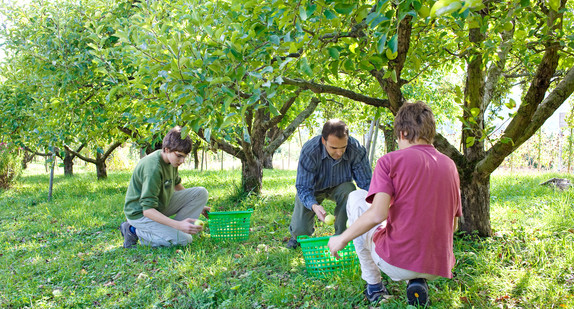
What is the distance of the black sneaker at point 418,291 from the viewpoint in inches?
89.2

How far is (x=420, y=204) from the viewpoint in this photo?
83.8 inches

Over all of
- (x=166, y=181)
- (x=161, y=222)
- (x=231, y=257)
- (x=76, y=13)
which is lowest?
(x=231, y=257)

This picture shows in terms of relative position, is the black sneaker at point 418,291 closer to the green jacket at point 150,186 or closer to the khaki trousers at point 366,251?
the khaki trousers at point 366,251

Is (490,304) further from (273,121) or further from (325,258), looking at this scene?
(273,121)

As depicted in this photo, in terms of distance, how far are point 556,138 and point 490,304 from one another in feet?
49.1

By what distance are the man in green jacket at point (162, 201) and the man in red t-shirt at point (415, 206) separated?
7.03ft

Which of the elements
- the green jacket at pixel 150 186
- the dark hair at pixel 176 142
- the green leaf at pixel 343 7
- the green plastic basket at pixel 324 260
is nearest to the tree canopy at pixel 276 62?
the green leaf at pixel 343 7

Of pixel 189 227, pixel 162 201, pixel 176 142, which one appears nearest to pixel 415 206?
pixel 189 227

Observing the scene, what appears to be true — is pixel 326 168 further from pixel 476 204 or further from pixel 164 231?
pixel 164 231

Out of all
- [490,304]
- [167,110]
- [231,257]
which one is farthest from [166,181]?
[490,304]

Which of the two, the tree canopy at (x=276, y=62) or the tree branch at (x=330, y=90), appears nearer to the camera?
the tree canopy at (x=276, y=62)

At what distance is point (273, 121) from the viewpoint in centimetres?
703

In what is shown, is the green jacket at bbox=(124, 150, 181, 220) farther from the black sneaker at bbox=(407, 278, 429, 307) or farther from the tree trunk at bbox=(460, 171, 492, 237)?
the tree trunk at bbox=(460, 171, 492, 237)

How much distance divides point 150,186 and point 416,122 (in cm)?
278
